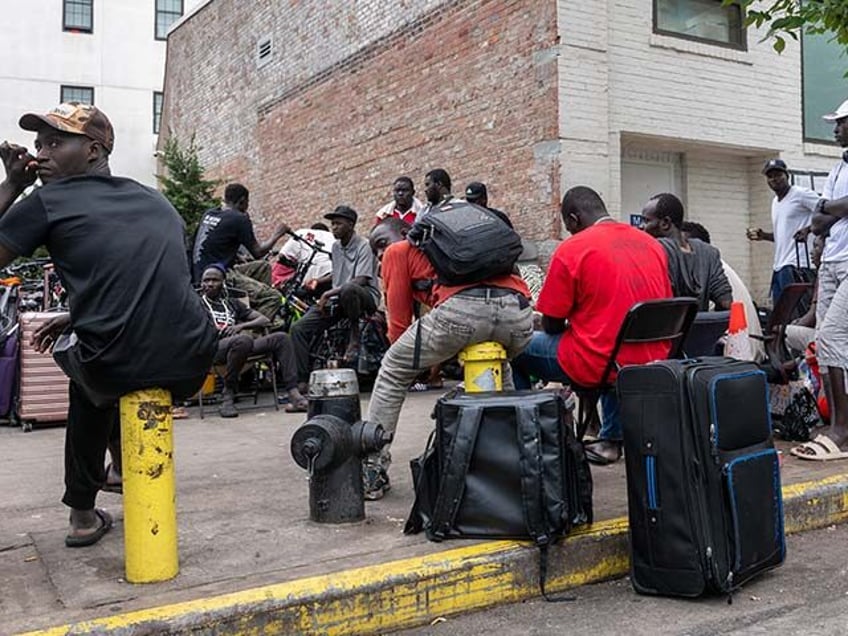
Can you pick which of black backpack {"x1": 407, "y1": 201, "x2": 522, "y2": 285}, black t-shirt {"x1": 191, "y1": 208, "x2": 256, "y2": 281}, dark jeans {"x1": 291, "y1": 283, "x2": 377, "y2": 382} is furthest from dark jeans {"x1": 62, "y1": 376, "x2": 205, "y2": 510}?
black t-shirt {"x1": 191, "y1": 208, "x2": 256, "y2": 281}

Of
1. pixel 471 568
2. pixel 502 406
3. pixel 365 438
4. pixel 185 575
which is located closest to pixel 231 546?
pixel 185 575

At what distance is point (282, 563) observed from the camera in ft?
12.1

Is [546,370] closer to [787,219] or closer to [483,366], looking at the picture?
[483,366]

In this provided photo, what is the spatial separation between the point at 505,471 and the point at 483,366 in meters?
0.89

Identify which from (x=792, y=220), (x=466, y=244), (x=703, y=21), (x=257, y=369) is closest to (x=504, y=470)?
(x=466, y=244)

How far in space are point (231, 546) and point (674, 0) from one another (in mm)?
9262

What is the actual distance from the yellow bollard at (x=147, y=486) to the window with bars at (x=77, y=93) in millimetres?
29036

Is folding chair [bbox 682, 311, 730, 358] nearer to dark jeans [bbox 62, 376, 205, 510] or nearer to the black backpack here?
the black backpack

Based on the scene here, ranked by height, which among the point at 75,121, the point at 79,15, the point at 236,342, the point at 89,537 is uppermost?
the point at 79,15

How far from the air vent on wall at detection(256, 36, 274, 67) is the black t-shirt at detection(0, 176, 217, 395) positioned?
512 inches

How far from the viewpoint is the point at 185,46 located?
20000 mm

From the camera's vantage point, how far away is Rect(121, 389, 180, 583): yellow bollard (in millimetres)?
3412

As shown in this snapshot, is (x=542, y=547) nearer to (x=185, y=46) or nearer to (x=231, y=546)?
(x=231, y=546)

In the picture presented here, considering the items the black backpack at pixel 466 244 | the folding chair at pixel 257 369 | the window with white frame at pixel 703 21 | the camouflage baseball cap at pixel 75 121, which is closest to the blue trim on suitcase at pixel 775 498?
the black backpack at pixel 466 244
